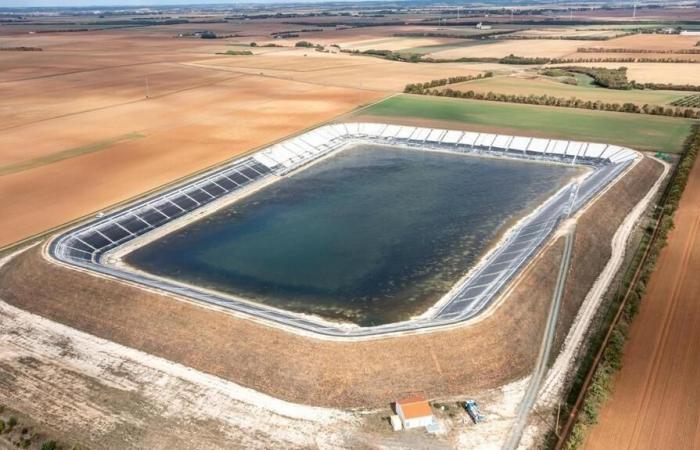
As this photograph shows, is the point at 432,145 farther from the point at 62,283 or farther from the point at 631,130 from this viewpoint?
the point at 62,283

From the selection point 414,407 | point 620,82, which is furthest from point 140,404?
point 620,82

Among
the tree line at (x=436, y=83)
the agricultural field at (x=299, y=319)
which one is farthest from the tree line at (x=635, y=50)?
the agricultural field at (x=299, y=319)

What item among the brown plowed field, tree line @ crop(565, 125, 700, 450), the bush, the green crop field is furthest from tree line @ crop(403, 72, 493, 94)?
the bush

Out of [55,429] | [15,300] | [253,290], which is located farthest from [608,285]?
[15,300]

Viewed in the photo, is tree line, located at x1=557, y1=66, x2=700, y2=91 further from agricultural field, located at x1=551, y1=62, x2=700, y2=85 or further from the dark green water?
the dark green water

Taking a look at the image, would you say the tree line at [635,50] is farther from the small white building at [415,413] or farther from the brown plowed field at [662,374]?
the small white building at [415,413]

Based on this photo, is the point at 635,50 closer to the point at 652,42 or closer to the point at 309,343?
the point at 652,42

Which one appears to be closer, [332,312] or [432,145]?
[332,312]
